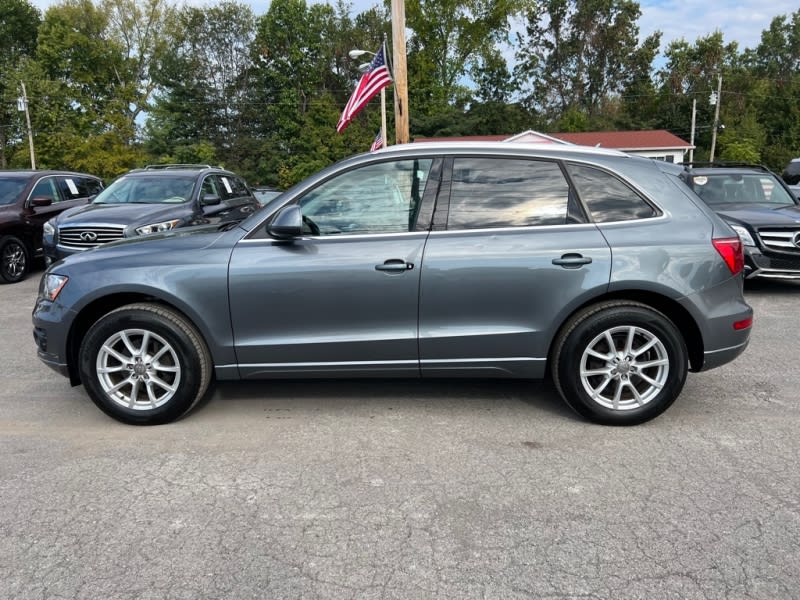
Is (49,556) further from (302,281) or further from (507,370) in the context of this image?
(507,370)

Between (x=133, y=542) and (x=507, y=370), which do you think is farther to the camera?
(x=507, y=370)

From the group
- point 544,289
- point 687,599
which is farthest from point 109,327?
point 687,599

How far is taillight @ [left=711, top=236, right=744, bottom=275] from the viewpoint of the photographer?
3816 millimetres

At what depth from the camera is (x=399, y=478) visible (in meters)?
3.29

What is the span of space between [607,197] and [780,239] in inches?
209

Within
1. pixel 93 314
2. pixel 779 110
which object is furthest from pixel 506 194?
pixel 779 110

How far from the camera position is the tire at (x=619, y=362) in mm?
3787

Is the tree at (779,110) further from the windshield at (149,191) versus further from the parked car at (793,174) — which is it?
the windshield at (149,191)

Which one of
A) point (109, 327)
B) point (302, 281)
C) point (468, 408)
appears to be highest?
point (302, 281)

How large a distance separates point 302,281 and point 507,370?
143 centimetres

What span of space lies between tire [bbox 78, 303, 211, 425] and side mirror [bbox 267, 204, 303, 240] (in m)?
0.86

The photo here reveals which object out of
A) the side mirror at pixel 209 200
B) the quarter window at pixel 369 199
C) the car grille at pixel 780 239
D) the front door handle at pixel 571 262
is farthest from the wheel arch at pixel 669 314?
the side mirror at pixel 209 200

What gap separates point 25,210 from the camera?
34.2 feet

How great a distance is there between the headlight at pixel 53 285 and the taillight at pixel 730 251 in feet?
13.8
